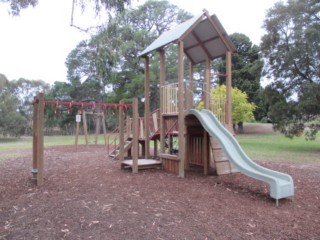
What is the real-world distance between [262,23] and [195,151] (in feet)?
38.7

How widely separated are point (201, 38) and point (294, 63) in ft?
30.1

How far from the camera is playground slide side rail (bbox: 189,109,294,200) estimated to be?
526cm

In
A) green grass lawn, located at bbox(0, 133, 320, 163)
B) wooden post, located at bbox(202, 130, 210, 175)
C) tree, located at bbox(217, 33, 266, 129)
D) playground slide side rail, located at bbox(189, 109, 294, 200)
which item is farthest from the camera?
tree, located at bbox(217, 33, 266, 129)

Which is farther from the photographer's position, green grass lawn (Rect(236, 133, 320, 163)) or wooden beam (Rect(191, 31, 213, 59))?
green grass lawn (Rect(236, 133, 320, 163))

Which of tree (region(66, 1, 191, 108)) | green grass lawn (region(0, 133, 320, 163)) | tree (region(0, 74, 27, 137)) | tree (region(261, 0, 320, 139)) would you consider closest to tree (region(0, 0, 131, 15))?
green grass lawn (region(0, 133, 320, 163))

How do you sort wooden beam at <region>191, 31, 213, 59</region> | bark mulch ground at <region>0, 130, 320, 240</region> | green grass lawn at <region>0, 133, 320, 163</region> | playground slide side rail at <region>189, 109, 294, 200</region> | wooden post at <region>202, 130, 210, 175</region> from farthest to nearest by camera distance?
green grass lawn at <region>0, 133, 320, 163</region> < wooden beam at <region>191, 31, 213, 59</region> < wooden post at <region>202, 130, 210, 175</region> < playground slide side rail at <region>189, 109, 294, 200</region> < bark mulch ground at <region>0, 130, 320, 240</region>

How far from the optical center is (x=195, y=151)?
9188 millimetres

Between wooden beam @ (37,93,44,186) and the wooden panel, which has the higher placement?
wooden beam @ (37,93,44,186)

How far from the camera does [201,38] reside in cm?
896

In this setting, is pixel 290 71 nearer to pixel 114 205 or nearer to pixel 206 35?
pixel 206 35

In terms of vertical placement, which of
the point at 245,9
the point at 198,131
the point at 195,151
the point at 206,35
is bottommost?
the point at 195,151

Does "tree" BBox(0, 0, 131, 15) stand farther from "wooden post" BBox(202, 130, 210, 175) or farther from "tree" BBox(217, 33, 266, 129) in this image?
"tree" BBox(217, 33, 266, 129)

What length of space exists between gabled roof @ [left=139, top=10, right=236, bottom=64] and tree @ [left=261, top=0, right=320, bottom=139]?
800 centimetres

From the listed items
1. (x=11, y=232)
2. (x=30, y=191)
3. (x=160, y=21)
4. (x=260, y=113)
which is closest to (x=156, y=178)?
(x=30, y=191)
